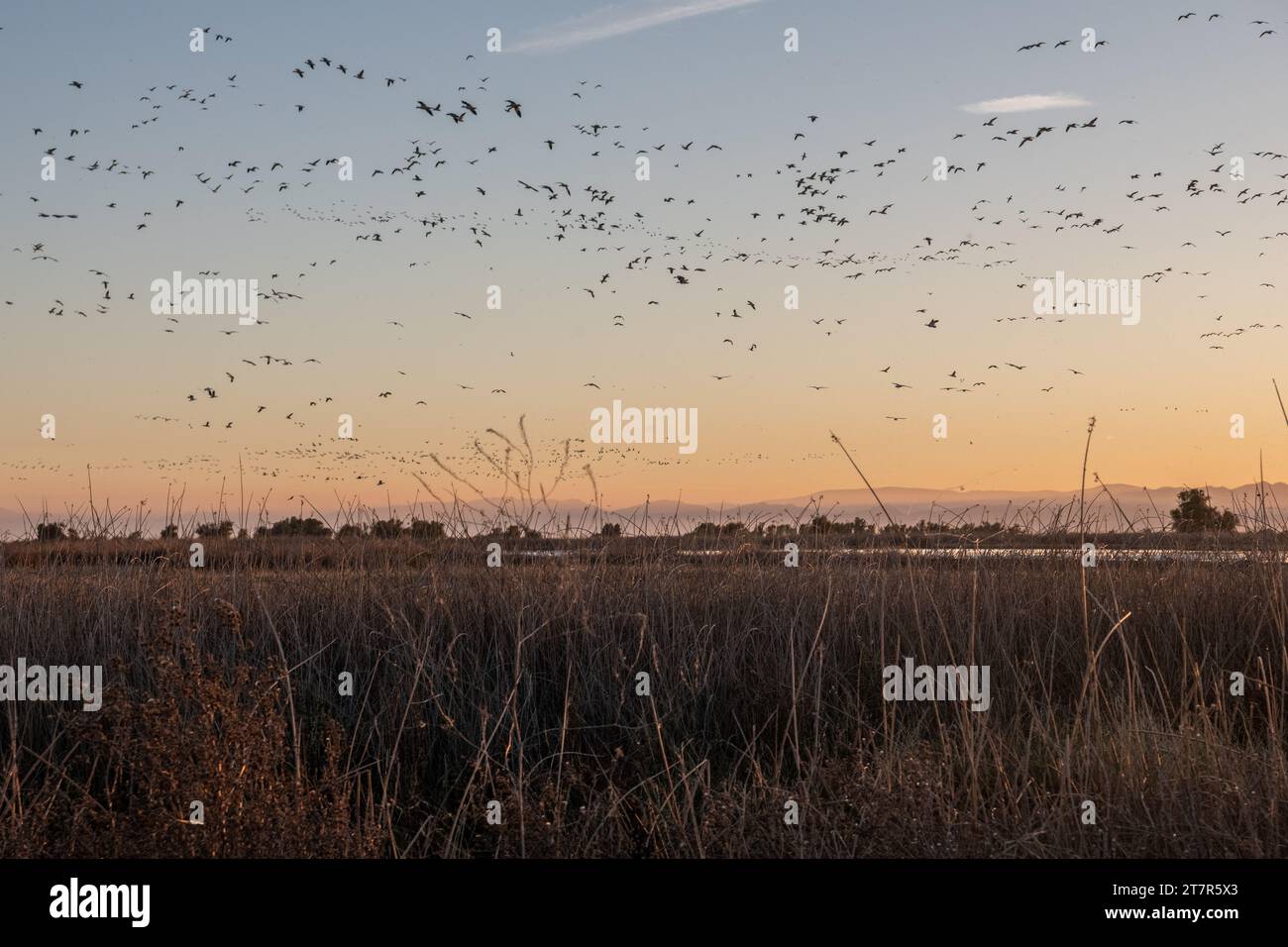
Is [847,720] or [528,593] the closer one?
[847,720]

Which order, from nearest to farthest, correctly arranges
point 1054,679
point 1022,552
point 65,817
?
point 65,817 → point 1054,679 → point 1022,552

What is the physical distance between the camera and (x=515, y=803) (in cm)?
470

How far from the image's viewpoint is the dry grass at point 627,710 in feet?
13.2

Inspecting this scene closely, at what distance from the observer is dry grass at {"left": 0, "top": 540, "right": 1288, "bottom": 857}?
4.02 meters

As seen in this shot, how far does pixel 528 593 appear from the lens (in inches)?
314

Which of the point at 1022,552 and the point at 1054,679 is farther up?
the point at 1022,552

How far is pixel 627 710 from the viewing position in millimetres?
6668

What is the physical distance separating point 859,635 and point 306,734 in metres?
3.77
